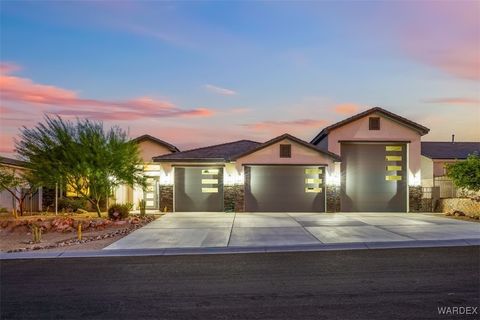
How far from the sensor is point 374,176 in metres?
28.0

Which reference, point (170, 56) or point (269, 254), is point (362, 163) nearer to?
point (170, 56)

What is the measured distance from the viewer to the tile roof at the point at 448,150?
31.7 meters

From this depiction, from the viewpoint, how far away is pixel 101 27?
1898 cm

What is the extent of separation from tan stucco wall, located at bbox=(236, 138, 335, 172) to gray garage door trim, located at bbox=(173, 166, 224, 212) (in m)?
1.78

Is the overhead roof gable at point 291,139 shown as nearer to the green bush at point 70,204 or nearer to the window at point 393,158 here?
the window at point 393,158

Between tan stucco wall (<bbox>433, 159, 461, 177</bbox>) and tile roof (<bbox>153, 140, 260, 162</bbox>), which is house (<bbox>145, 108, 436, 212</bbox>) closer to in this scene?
tile roof (<bbox>153, 140, 260, 162</bbox>)

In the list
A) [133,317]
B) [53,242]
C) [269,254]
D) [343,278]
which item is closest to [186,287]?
[133,317]

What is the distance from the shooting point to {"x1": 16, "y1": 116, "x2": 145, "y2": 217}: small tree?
2184cm

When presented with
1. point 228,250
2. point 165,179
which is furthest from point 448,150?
point 228,250

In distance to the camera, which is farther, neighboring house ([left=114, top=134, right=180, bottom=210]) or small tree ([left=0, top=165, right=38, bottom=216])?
neighboring house ([left=114, top=134, right=180, bottom=210])

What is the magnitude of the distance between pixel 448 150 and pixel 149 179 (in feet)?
68.4

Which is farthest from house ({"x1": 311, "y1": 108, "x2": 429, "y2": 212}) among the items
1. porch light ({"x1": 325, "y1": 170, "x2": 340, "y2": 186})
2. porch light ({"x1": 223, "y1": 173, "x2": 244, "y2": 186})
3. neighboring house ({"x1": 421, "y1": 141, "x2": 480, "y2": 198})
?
porch light ({"x1": 223, "y1": 173, "x2": 244, "y2": 186})

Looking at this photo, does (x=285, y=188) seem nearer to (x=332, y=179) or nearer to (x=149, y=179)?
(x=332, y=179)

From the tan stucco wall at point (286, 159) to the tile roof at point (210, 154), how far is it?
1043 millimetres
